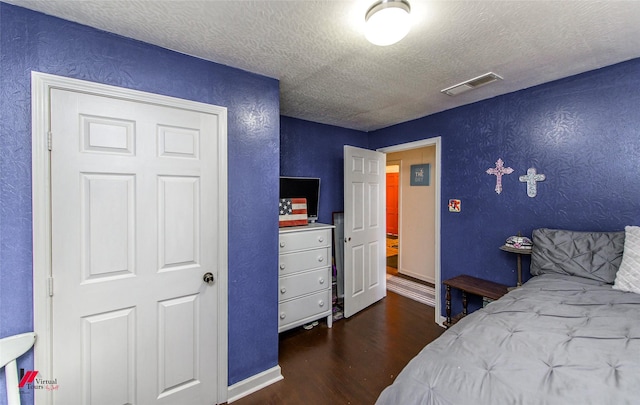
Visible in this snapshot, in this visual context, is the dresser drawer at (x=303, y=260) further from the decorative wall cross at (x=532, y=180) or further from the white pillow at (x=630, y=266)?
the white pillow at (x=630, y=266)

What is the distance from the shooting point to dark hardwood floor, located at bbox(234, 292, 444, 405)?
6.30 ft

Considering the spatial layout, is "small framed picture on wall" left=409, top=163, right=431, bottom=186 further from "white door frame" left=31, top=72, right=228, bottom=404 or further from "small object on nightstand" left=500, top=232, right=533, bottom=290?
"white door frame" left=31, top=72, right=228, bottom=404

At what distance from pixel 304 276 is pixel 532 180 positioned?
7.47ft

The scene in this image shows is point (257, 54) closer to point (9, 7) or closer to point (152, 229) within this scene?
point (9, 7)

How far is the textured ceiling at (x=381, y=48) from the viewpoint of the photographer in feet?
4.21

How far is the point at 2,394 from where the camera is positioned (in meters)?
1.27

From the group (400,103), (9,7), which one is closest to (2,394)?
(9,7)

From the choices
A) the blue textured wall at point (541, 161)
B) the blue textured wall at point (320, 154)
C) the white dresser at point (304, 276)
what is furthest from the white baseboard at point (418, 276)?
the white dresser at point (304, 276)

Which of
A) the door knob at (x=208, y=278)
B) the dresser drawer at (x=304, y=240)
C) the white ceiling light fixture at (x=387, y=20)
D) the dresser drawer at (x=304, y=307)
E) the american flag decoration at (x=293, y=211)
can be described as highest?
the white ceiling light fixture at (x=387, y=20)

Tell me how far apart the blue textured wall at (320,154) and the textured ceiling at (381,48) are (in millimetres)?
956

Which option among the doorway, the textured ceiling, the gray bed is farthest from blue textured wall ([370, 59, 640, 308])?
the doorway

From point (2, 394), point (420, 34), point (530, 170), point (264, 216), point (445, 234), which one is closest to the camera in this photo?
point (2, 394)

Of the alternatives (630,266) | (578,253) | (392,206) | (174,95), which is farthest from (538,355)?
(392,206)

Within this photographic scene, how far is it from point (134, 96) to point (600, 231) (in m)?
3.30
